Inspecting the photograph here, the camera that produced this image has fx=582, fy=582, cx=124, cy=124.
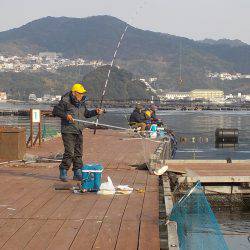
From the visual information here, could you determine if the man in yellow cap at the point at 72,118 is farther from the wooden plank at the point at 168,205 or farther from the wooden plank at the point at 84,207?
the wooden plank at the point at 168,205

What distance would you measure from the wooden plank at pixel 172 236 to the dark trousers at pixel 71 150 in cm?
366

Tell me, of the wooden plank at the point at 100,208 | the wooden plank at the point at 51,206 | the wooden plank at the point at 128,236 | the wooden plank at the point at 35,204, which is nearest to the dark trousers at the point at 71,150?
the wooden plank at the point at 35,204

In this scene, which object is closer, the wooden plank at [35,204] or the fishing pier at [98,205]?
the fishing pier at [98,205]

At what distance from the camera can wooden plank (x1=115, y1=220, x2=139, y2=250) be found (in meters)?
6.63

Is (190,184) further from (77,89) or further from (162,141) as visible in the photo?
(162,141)

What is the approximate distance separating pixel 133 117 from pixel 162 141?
4.54 meters

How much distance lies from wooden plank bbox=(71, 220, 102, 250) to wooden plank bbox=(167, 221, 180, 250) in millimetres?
895

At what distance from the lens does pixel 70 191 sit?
1009 cm

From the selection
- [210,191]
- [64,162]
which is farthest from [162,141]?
[64,162]

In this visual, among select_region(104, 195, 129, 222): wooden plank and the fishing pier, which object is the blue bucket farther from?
select_region(104, 195, 129, 222): wooden plank

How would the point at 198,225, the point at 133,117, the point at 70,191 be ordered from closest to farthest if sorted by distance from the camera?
the point at 198,225, the point at 70,191, the point at 133,117

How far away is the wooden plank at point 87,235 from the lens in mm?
6664

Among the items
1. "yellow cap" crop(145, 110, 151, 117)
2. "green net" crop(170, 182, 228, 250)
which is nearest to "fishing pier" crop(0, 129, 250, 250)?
"green net" crop(170, 182, 228, 250)

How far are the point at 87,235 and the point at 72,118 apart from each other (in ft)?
12.8
